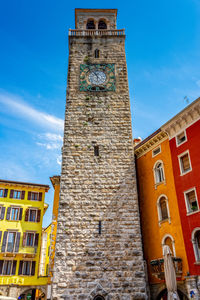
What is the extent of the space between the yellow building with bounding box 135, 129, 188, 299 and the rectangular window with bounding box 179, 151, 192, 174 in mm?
760

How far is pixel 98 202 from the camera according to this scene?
14.1m

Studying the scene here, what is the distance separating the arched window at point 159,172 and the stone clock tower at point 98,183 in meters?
1.83

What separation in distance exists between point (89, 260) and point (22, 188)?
14392 millimetres

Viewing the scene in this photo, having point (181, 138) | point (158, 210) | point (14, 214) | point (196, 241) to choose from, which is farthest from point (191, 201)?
point (14, 214)

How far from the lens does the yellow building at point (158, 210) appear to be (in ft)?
44.7

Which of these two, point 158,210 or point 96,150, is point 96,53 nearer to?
point 96,150

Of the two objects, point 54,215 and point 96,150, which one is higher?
point 96,150

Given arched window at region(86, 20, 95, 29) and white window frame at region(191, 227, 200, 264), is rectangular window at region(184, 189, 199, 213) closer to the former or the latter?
white window frame at region(191, 227, 200, 264)

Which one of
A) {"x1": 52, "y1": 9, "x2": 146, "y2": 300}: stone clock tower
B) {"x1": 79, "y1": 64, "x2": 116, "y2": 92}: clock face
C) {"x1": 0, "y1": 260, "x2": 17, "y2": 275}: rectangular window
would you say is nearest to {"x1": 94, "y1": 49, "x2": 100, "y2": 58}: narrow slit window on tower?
{"x1": 52, "y1": 9, "x2": 146, "y2": 300}: stone clock tower

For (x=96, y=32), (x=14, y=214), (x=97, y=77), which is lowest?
(x=14, y=214)

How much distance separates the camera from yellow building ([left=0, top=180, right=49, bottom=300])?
866 inches

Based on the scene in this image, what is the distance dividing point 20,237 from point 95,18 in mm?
19051

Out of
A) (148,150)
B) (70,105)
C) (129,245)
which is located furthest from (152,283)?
(70,105)

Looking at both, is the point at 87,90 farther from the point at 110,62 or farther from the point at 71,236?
A: the point at 71,236
